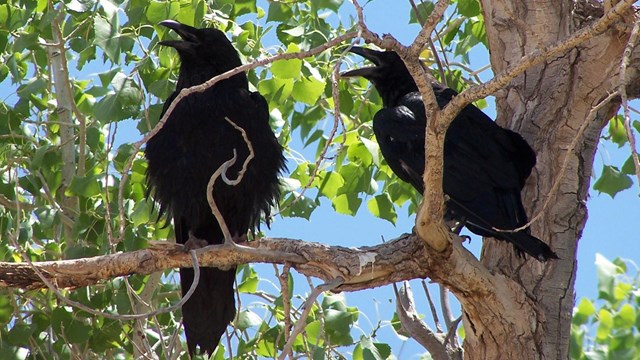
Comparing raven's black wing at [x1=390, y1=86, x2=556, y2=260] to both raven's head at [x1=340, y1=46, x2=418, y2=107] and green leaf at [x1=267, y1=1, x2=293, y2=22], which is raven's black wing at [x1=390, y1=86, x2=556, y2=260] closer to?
raven's head at [x1=340, y1=46, x2=418, y2=107]

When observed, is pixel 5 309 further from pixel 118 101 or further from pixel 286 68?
pixel 286 68

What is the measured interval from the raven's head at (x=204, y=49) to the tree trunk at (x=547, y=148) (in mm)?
1210

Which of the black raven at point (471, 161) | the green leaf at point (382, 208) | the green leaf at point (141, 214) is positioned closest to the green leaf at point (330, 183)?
the green leaf at point (382, 208)

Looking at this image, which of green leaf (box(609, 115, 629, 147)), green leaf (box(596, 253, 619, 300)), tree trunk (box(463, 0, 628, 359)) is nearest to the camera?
tree trunk (box(463, 0, 628, 359))

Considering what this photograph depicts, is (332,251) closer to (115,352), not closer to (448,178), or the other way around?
(448,178)

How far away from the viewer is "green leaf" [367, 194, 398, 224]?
493 centimetres

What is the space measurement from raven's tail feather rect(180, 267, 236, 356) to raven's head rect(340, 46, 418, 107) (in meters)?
1.07

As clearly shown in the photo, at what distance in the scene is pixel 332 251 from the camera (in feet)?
11.4

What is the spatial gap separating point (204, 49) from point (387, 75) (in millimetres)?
856

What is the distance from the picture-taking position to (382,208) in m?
4.94

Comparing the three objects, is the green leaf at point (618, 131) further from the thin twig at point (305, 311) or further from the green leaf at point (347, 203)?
the thin twig at point (305, 311)

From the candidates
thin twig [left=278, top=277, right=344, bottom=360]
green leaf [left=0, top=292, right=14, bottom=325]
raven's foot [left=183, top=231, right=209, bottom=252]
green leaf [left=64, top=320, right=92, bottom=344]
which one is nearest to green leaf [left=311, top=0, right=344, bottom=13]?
raven's foot [left=183, top=231, right=209, bottom=252]

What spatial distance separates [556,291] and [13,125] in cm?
286

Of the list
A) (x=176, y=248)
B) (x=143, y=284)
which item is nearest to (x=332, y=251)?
(x=176, y=248)
